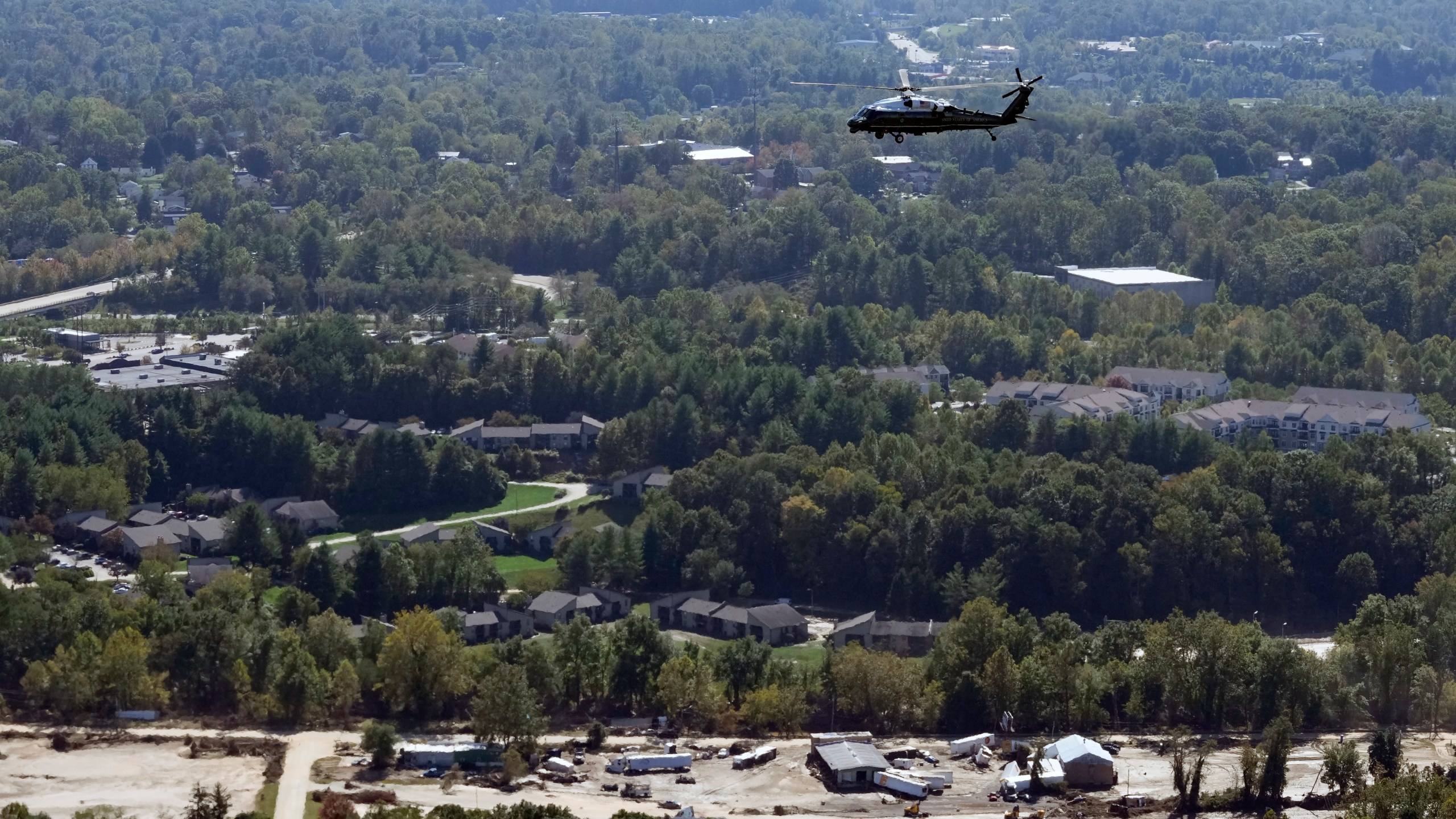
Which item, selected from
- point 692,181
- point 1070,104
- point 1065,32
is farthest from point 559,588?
point 1065,32

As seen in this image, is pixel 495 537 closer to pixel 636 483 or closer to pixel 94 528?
pixel 636 483

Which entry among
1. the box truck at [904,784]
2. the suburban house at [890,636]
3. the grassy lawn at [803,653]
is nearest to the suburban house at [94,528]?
the grassy lawn at [803,653]

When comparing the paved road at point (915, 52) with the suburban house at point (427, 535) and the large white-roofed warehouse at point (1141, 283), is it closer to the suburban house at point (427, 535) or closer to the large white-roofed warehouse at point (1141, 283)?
the large white-roofed warehouse at point (1141, 283)

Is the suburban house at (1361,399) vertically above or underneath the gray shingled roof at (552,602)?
above

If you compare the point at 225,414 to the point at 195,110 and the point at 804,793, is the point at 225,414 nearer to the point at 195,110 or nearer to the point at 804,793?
the point at 804,793

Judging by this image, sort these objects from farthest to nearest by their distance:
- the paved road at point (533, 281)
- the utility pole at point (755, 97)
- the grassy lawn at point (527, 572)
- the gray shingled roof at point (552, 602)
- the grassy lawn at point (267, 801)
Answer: the utility pole at point (755, 97) < the paved road at point (533, 281) < the grassy lawn at point (527, 572) < the gray shingled roof at point (552, 602) < the grassy lawn at point (267, 801)

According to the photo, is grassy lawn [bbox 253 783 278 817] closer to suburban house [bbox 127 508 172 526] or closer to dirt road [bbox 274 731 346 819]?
dirt road [bbox 274 731 346 819]

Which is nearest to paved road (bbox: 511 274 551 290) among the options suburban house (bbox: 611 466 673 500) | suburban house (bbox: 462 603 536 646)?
suburban house (bbox: 611 466 673 500)
